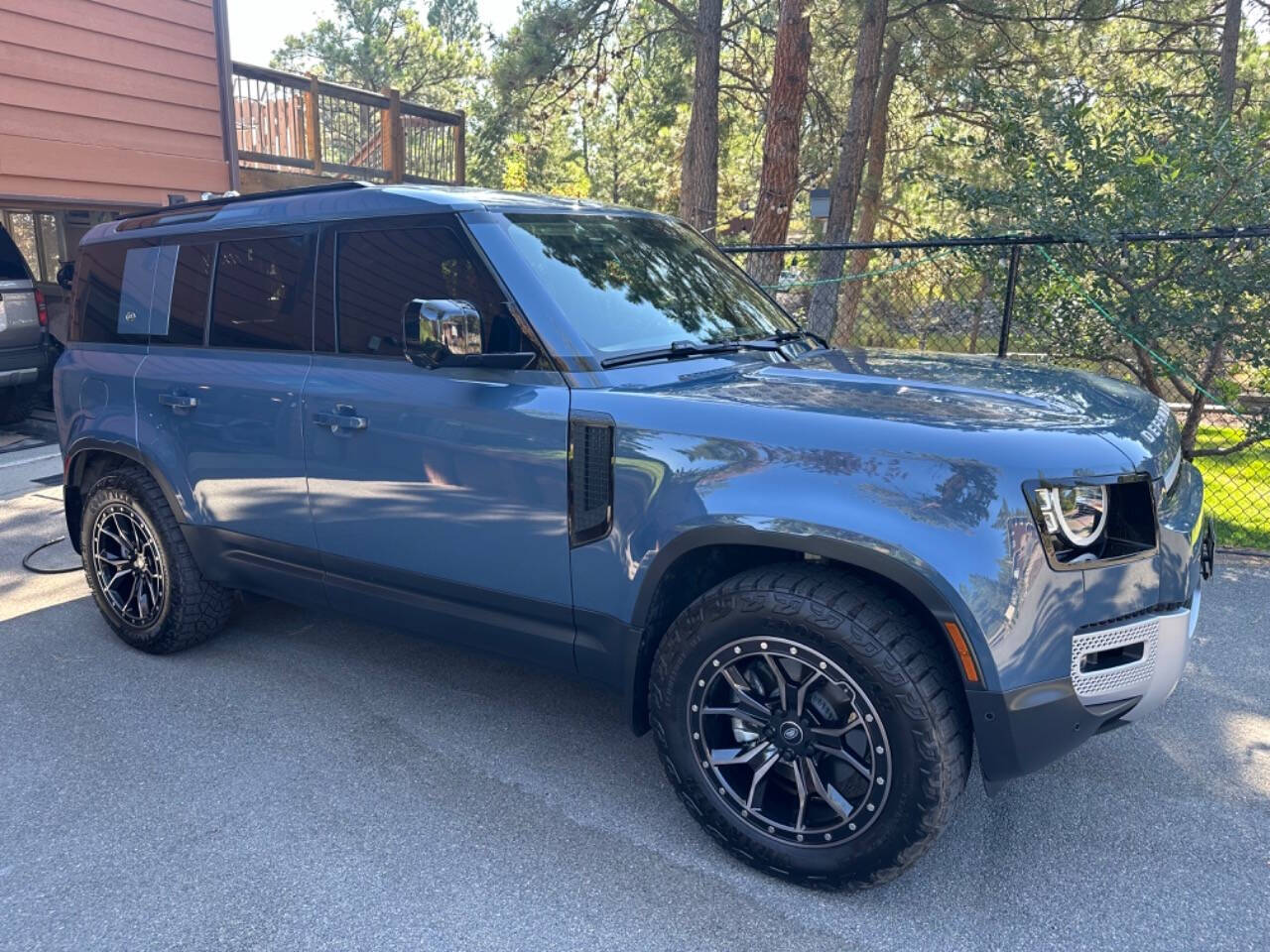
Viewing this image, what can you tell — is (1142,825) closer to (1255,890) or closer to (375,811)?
(1255,890)

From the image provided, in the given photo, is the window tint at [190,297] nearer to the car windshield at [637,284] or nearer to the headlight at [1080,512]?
the car windshield at [637,284]

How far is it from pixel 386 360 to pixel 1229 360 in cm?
513

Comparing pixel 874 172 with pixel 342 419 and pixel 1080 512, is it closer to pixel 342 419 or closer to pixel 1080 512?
pixel 342 419

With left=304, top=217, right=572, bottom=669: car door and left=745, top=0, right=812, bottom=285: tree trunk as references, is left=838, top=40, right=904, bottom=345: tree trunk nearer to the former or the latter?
left=745, top=0, right=812, bottom=285: tree trunk

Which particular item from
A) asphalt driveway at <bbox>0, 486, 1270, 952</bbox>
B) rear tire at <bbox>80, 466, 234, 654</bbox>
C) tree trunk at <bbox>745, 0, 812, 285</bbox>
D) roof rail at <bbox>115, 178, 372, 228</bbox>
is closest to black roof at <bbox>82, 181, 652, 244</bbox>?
roof rail at <bbox>115, 178, 372, 228</bbox>

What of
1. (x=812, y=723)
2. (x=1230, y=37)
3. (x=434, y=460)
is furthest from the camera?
(x=1230, y=37)

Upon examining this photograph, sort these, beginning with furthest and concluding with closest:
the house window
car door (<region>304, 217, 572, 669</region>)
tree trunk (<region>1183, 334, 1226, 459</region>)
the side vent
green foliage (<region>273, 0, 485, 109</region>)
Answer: green foliage (<region>273, 0, 485, 109</region>)
the house window
tree trunk (<region>1183, 334, 1226, 459</region>)
car door (<region>304, 217, 572, 669</region>)
the side vent

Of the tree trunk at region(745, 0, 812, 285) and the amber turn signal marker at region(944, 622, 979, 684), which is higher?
the tree trunk at region(745, 0, 812, 285)

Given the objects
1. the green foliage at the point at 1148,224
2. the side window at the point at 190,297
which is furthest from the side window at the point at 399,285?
the green foliage at the point at 1148,224

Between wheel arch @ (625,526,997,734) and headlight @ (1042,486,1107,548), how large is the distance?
33 centimetres

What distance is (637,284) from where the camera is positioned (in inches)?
139

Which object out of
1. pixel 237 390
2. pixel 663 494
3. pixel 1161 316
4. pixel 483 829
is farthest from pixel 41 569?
pixel 1161 316

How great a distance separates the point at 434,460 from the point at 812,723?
1511 millimetres

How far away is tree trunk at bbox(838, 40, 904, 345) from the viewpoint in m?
14.5
